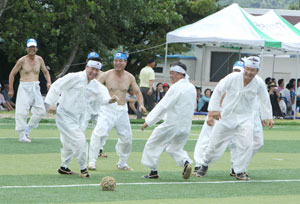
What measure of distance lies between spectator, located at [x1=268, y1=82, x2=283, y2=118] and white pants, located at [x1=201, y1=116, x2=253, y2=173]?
15733mm

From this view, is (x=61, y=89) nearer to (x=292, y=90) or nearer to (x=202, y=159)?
(x=202, y=159)

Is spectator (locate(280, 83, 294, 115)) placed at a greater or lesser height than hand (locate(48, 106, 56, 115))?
lesser

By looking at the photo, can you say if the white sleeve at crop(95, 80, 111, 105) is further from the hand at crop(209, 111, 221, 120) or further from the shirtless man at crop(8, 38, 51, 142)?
the shirtless man at crop(8, 38, 51, 142)

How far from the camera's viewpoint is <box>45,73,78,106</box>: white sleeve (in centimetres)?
1064

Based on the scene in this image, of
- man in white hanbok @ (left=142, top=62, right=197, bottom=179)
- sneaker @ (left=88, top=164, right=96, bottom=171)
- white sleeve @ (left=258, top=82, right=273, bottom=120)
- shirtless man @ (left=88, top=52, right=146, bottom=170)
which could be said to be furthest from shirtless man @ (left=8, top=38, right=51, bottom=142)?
white sleeve @ (left=258, top=82, right=273, bottom=120)

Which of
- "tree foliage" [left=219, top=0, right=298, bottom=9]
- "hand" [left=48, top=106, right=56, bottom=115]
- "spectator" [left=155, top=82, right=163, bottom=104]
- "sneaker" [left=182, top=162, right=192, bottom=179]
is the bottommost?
"spectator" [left=155, top=82, right=163, bottom=104]

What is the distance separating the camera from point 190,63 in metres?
50.6

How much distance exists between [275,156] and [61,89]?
623 centimetres

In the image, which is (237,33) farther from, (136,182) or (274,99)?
(136,182)

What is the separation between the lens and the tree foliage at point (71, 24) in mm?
26172

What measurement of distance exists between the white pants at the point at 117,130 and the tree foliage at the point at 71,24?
1397 centimetres

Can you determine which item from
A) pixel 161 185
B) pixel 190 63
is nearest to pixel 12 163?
pixel 161 185

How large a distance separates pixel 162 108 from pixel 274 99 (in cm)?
1696

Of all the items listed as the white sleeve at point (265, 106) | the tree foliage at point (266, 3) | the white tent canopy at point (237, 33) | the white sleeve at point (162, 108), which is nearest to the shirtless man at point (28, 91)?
the white sleeve at point (162, 108)
